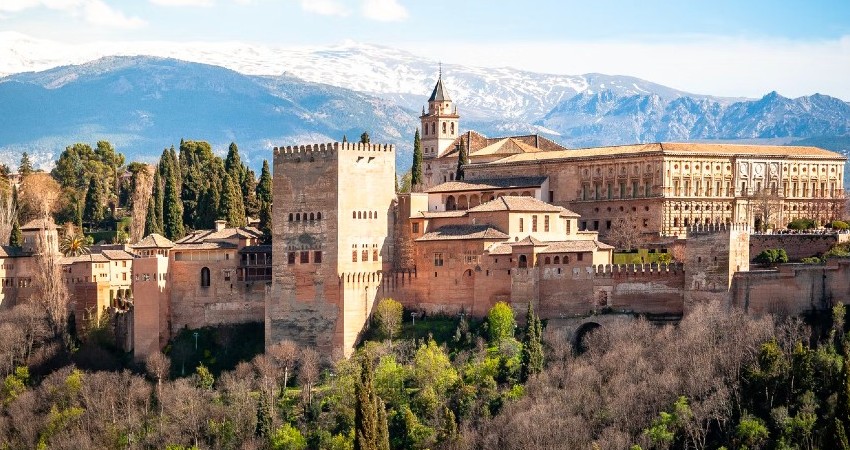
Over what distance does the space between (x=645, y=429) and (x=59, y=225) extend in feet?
140

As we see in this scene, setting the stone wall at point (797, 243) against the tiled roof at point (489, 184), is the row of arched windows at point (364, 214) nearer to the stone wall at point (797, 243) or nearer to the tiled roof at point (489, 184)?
the tiled roof at point (489, 184)

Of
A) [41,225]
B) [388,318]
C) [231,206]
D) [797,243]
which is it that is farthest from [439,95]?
[388,318]

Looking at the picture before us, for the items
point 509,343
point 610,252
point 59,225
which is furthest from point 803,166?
point 59,225

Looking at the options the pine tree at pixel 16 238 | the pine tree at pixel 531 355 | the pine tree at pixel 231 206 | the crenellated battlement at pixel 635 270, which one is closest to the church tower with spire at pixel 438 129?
the pine tree at pixel 231 206

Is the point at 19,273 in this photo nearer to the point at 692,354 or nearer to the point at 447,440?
the point at 447,440

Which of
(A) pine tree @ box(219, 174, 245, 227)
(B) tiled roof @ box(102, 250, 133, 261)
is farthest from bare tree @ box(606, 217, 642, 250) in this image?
(B) tiled roof @ box(102, 250, 133, 261)

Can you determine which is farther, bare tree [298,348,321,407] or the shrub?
the shrub

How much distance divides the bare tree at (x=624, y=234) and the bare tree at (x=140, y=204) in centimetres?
2380

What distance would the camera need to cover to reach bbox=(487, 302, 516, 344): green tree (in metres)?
60.5

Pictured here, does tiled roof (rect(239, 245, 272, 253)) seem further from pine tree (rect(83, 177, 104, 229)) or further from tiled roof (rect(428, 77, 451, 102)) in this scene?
tiled roof (rect(428, 77, 451, 102))

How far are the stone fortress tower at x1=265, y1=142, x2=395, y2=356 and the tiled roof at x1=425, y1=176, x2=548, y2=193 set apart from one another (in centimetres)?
781

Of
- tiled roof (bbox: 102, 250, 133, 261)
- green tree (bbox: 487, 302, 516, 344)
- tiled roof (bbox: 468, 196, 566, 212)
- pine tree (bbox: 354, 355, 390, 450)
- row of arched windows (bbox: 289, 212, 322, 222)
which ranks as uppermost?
tiled roof (bbox: 468, 196, 566, 212)

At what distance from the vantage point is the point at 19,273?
74625 mm

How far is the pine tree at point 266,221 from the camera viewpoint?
71.4m
